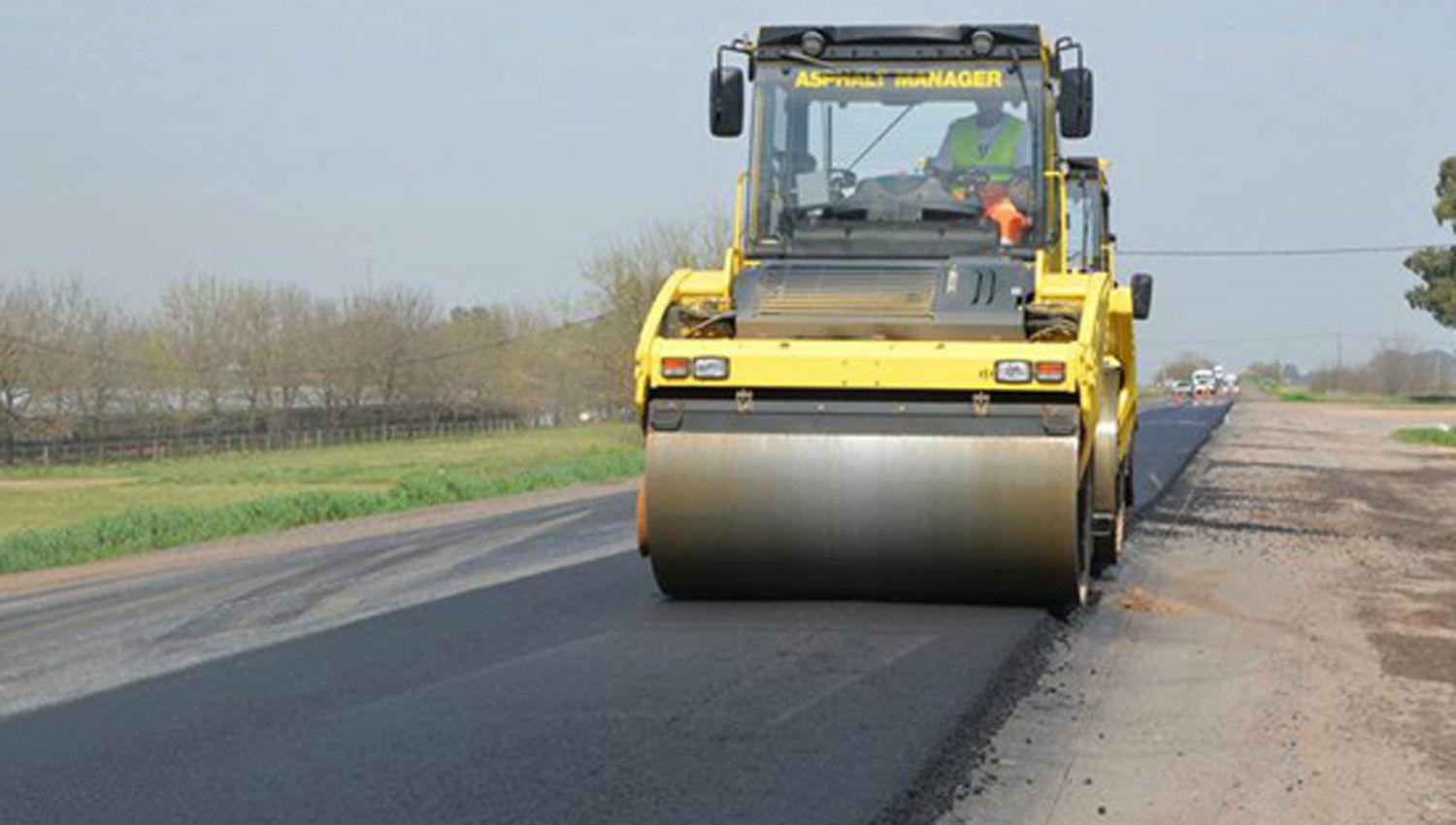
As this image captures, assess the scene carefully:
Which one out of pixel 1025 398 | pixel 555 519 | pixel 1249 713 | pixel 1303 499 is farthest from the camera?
pixel 1303 499

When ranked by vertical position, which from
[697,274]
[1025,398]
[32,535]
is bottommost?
[32,535]

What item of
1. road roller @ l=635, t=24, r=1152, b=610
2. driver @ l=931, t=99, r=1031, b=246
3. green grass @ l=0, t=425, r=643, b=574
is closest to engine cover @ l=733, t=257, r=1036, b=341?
road roller @ l=635, t=24, r=1152, b=610

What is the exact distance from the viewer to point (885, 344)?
790 cm

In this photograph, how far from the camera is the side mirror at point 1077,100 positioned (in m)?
9.00

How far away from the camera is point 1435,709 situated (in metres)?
7.01

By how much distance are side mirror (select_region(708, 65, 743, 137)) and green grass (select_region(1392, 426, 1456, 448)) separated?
102 feet

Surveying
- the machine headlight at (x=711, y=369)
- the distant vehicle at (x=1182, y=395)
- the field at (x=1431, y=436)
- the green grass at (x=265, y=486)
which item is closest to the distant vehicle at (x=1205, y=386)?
the distant vehicle at (x=1182, y=395)

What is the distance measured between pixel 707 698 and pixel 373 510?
1646cm

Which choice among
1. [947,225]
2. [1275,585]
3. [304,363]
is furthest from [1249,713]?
[304,363]

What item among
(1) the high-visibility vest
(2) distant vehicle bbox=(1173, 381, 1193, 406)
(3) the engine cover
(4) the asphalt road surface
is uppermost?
(1) the high-visibility vest

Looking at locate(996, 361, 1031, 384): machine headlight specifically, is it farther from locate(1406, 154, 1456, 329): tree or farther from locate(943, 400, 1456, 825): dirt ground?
locate(1406, 154, 1456, 329): tree

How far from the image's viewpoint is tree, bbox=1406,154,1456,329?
221 feet

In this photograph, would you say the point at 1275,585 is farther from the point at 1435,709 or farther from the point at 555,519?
the point at 555,519

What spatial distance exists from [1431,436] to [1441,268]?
33.1m
